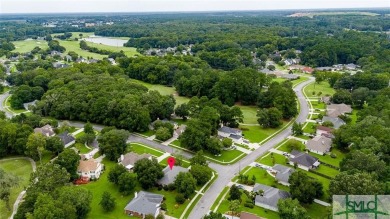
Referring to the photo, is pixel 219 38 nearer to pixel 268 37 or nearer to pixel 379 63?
pixel 268 37

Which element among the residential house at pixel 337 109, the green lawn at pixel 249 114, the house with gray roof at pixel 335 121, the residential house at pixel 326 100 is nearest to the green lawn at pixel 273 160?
the green lawn at pixel 249 114

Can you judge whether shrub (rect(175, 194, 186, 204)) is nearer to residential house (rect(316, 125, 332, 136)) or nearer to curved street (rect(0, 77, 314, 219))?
curved street (rect(0, 77, 314, 219))

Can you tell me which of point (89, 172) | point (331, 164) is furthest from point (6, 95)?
point (331, 164)

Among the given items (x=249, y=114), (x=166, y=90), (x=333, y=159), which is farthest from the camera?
(x=166, y=90)

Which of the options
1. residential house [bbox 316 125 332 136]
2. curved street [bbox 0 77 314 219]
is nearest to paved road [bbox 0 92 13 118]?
curved street [bbox 0 77 314 219]

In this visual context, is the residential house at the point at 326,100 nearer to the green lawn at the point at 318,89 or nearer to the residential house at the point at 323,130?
the green lawn at the point at 318,89

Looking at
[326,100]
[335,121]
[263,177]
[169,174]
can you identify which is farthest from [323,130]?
[169,174]

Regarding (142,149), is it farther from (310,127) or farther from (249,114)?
(310,127)
